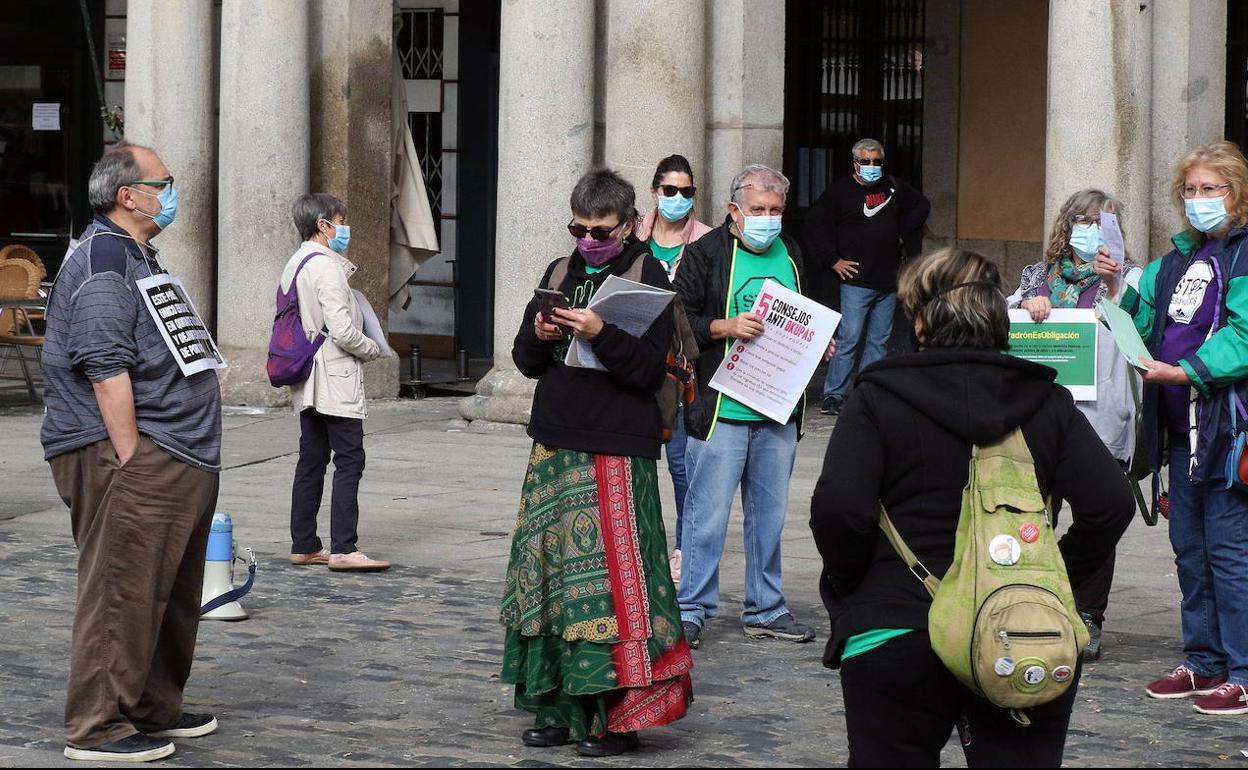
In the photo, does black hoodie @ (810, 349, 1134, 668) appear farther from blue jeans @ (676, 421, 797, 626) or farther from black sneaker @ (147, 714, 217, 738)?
blue jeans @ (676, 421, 797, 626)

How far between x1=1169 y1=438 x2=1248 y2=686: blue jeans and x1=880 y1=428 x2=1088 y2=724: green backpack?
2619mm

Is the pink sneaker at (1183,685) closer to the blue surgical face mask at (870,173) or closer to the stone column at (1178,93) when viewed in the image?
Answer: the stone column at (1178,93)

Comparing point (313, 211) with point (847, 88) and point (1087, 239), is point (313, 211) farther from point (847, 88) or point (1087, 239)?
point (847, 88)

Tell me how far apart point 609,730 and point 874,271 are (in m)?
9.00

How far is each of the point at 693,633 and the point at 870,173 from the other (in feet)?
24.7

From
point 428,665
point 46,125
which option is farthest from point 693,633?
point 46,125

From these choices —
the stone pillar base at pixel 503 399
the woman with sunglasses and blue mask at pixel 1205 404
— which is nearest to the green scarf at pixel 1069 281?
the woman with sunglasses and blue mask at pixel 1205 404

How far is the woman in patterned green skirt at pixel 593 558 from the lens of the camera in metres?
6.00

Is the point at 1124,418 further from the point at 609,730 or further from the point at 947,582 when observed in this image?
the point at 947,582

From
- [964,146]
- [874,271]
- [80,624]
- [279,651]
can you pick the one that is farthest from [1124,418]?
[964,146]

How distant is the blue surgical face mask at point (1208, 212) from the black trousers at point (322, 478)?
399 cm

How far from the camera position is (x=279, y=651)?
746cm

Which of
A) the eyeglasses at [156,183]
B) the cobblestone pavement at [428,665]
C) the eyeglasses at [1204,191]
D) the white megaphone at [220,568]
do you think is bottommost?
the cobblestone pavement at [428,665]

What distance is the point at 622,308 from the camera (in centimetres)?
617
